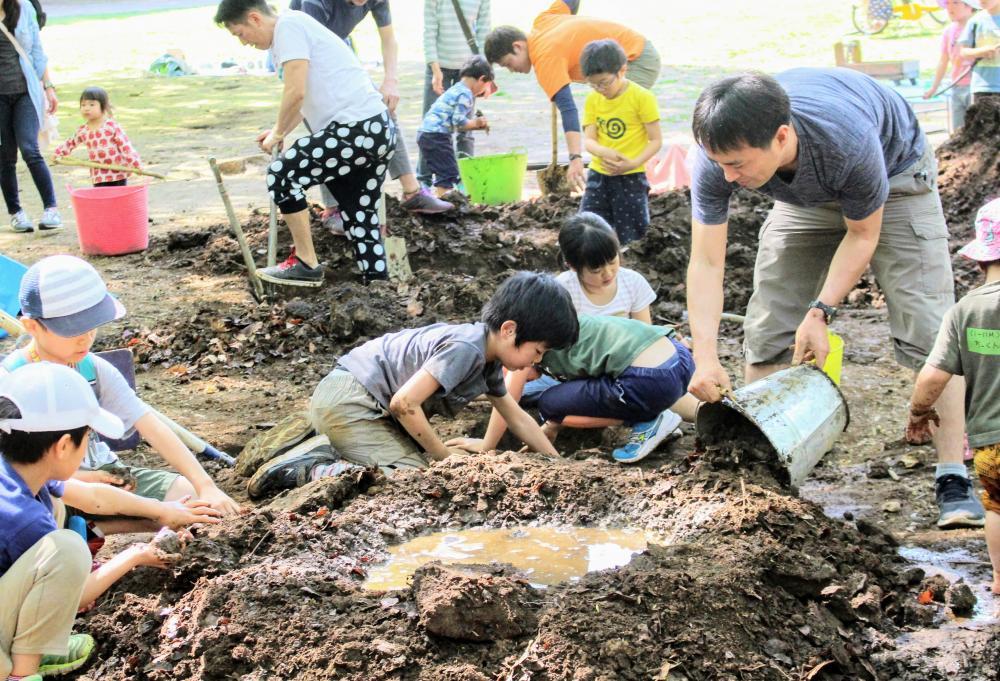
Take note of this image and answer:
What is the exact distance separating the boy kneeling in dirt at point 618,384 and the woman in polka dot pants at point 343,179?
2240 mm

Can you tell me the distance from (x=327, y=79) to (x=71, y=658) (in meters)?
3.94

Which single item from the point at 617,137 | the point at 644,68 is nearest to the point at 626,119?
the point at 617,137

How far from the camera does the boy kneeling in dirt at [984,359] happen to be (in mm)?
3336

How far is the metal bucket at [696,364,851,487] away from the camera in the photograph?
12.6 feet

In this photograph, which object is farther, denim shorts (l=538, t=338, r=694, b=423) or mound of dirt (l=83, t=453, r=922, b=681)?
denim shorts (l=538, t=338, r=694, b=423)

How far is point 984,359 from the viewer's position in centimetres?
340

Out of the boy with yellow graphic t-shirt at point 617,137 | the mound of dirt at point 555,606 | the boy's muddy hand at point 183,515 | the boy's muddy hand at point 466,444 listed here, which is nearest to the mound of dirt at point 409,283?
the boy with yellow graphic t-shirt at point 617,137

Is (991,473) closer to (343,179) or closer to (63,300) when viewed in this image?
(63,300)

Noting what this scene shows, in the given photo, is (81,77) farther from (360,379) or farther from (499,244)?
(360,379)

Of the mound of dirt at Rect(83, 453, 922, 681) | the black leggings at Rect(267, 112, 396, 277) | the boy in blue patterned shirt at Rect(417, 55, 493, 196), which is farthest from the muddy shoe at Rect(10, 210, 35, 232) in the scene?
the mound of dirt at Rect(83, 453, 922, 681)

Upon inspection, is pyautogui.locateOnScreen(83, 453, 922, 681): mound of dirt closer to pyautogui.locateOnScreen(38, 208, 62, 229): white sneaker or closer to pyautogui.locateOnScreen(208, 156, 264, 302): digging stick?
pyautogui.locateOnScreen(208, 156, 264, 302): digging stick

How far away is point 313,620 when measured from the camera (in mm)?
3066

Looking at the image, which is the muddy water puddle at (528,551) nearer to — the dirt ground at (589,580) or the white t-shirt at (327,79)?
the dirt ground at (589,580)

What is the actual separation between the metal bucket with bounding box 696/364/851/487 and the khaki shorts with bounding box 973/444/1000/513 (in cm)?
67
